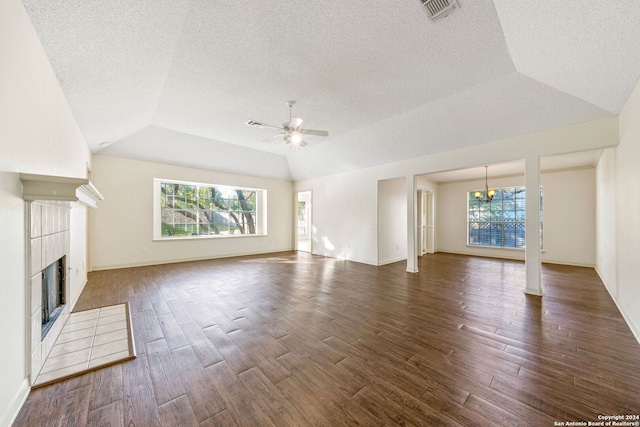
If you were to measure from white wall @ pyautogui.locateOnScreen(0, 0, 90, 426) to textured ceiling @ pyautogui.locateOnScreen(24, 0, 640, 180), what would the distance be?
274 millimetres

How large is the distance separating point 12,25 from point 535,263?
610cm

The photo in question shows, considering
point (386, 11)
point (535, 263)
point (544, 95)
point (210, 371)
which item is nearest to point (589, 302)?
point (535, 263)

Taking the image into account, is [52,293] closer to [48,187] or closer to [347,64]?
[48,187]

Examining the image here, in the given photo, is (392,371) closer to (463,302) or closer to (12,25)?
(463,302)

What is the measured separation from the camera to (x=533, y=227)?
3816mm

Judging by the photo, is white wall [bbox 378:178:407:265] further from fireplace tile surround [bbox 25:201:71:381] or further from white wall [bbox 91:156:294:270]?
fireplace tile surround [bbox 25:201:71:381]

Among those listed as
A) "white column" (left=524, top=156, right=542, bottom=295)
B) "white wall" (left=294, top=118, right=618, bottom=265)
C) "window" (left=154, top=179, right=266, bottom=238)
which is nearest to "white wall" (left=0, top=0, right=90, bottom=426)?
"window" (left=154, top=179, right=266, bottom=238)

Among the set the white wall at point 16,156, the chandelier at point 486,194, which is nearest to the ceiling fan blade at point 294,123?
the white wall at point 16,156

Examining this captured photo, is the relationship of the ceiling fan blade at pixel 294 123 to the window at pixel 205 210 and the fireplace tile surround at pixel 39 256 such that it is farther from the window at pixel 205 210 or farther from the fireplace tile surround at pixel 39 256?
the window at pixel 205 210

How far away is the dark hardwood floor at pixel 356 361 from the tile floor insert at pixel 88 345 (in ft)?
0.39

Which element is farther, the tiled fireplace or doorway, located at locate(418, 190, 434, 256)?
doorway, located at locate(418, 190, 434, 256)

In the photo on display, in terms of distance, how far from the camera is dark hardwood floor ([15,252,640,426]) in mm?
1523

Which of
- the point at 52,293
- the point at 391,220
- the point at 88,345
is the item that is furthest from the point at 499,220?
the point at 52,293

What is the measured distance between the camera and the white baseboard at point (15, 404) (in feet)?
4.51
